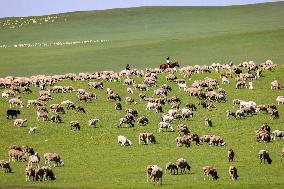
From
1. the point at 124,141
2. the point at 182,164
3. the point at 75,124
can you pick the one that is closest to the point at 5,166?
the point at 182,164

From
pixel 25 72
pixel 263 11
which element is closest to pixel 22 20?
pixel 263 11

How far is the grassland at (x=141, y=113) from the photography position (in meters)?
37.4

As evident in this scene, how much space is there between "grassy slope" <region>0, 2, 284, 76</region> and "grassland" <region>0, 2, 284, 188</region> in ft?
0.56

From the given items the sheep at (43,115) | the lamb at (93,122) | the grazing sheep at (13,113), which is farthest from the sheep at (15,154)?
the grazing sheep at (13,113)

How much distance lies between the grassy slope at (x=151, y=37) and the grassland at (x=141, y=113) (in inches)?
6.8

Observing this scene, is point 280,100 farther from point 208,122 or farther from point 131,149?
point 131,149

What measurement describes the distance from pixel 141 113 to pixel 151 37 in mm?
67534

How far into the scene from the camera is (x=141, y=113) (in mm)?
54219

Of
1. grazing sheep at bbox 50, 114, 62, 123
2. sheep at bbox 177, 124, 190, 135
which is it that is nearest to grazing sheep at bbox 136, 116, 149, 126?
sheep at bbox 177, 124, 190, 135

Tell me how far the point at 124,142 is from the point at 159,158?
14.2 ft

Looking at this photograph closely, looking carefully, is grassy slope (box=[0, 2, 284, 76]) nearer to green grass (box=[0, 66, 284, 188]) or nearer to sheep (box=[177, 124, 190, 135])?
green grass (box=[0, 66, 284, 188])

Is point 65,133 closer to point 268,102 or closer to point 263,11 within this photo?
point 268,102

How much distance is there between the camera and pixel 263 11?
155500 millimetres

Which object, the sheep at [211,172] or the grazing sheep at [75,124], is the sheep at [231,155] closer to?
the sheep at [211,172]
